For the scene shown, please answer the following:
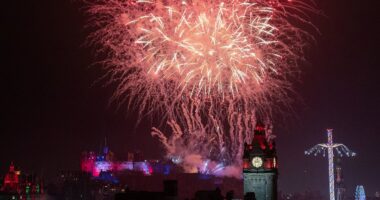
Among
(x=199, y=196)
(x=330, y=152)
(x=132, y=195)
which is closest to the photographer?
(x=132, y=195)

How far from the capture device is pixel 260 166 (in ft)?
327

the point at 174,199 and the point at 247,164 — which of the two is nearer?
the point at 174,199

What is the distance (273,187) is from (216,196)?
30.2 meters

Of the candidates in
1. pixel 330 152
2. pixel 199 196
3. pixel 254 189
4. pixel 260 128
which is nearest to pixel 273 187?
pixel 254 189

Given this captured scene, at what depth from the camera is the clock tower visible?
326 ft

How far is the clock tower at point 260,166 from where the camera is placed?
9938 cm

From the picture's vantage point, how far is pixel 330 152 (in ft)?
486

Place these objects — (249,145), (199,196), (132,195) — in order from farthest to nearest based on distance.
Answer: (249,145), (199,196), (132,195)

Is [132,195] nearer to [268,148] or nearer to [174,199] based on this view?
[174,199]

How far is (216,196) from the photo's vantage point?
2869 inches

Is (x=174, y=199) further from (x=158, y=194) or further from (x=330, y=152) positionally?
(x=330, y=152)

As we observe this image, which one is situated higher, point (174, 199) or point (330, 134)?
point (330, 134)

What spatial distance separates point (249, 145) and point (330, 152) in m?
54.4

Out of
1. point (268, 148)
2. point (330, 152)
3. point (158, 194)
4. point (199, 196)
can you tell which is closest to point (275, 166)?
point (268, 148)
